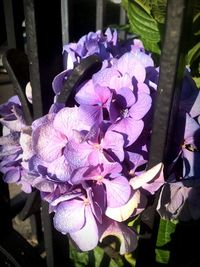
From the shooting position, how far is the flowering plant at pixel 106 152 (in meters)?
0.60

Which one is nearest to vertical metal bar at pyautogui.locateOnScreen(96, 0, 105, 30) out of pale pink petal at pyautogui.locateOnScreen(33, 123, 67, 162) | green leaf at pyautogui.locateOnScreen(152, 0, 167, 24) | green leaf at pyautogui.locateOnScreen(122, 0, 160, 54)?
green leaf at pyautogui.locateOnScreen(122, 0, 160, 54)

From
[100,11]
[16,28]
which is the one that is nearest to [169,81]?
[16,28]

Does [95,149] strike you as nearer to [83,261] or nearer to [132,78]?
[132,78]

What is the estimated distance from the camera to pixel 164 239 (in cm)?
109

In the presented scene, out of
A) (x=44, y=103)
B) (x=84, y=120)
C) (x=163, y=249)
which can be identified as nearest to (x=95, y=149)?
(x=84, y=120)

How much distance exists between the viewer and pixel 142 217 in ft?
2.46

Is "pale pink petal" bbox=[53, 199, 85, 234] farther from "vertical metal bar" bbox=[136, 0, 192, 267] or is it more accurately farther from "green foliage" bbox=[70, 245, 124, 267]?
"green foliage" bbox=[70, 245, 124, 267]

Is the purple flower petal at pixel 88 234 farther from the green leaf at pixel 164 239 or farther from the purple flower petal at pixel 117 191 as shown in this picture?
the green leaf at pixel 164 239

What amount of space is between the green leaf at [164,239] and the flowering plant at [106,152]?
1.25 feet

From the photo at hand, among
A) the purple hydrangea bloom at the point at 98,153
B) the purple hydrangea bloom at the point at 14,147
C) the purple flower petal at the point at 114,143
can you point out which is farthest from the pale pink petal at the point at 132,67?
the purple hydrangea bloom at the point at 14,147

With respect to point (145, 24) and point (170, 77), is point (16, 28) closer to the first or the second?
point (145, 24)

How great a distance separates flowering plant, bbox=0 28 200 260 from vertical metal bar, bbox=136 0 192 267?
0.09 ft

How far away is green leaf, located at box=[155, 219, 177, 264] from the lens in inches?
41.6

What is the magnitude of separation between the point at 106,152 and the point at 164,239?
595 millimetres
